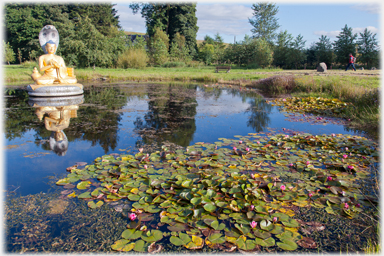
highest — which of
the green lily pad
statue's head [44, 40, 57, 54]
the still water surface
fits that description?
statue's head [44, 40, 57, 54]

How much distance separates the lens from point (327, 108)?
24.6 ft

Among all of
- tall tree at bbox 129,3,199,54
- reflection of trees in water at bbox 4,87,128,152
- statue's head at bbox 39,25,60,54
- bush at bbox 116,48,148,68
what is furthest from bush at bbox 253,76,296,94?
tall tree at bbox 129,3,199,54

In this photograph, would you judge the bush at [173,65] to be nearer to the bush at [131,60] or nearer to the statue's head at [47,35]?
the bush at [131,60]

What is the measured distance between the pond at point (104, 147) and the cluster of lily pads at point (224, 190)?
2.0 inches

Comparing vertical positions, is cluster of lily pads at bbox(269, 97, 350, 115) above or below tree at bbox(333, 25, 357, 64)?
below

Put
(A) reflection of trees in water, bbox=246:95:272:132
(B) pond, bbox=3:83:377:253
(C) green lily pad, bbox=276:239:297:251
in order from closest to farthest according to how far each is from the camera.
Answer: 1. (C) green lily pad, bbox=276:239:297:251
2. (B) pond, bbox=3:83:377:253
3. (A) reflection of trees in water, bbox=246:95:272:132

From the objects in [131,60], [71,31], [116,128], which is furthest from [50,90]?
[71,31]

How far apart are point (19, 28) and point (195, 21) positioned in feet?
83.9

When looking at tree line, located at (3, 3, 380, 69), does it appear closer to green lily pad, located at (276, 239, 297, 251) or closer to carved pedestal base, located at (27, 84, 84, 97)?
carved pedestal base, located at (27, 84, 84, 97)

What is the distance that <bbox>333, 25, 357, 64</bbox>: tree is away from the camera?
25484mm

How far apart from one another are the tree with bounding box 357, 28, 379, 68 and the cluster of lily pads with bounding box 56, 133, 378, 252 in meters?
26.3

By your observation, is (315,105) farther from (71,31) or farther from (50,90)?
(71,31)

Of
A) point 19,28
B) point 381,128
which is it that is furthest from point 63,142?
point 19,28

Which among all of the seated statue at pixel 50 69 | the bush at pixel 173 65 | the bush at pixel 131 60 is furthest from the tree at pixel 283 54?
the seated statue at pixel 50 69
